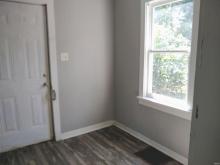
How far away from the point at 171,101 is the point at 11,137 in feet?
7.71

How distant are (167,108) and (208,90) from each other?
150 centimetres

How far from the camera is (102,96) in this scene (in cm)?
329

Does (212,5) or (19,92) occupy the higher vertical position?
(212,5)

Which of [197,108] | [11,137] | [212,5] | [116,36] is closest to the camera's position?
[212,5]

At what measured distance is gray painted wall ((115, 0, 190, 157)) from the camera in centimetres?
238

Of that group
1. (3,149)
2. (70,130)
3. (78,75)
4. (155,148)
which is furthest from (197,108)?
(3,149)

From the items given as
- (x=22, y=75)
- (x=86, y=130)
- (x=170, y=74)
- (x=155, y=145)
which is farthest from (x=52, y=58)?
(x=155, y=145)

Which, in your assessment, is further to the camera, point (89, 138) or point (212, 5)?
point (89, 138)

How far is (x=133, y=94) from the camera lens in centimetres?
301

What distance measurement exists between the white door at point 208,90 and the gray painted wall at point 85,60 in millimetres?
2188

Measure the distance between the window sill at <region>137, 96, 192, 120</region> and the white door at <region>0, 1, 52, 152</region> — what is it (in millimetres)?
1520

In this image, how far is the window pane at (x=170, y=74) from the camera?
7.37 ft

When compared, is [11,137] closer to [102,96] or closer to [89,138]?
[89,138]

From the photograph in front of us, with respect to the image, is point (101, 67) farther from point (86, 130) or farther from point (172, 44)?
point (172, 44)
